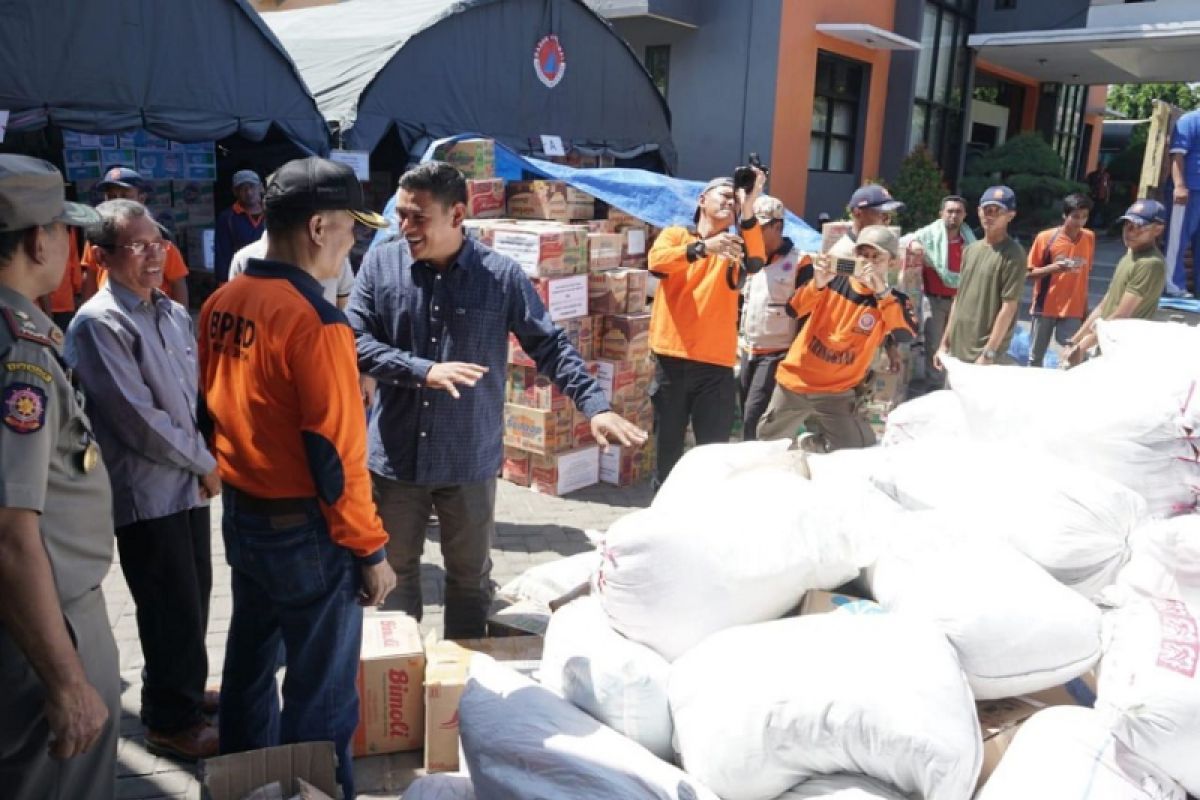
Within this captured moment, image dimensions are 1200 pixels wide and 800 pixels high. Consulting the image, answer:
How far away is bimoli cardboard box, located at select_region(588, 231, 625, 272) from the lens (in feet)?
18.1

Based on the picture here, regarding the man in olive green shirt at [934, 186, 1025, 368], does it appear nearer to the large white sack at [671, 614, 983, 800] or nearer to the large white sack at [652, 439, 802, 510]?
the large white sack at [652, 439, 802, 510]

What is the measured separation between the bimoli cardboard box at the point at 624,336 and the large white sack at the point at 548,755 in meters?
3.47

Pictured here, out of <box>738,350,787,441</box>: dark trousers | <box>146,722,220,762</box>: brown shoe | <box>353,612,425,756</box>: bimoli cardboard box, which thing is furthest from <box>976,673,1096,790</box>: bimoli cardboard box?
<box>738,350,787,441</box>: dark trousers

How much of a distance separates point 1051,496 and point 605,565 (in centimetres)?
122

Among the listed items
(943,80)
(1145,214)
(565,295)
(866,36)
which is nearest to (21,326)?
(565,295)

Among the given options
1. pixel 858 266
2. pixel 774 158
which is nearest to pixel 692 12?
pixel 774 158

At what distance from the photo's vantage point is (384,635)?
2.95 meters

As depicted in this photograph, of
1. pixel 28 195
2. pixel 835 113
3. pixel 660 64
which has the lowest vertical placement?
pixel 28 195

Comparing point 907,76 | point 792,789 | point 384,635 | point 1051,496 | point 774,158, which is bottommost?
point 384,635

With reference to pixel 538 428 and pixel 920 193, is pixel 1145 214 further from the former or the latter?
pixel 920 193

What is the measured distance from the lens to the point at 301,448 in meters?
2.19

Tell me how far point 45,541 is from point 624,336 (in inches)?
158

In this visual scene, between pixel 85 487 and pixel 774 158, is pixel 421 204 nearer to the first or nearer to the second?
pixel 85 487

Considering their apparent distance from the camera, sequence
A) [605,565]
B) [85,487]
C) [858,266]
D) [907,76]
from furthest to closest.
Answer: [907,76], [858,266], [605,565], [85,487]
